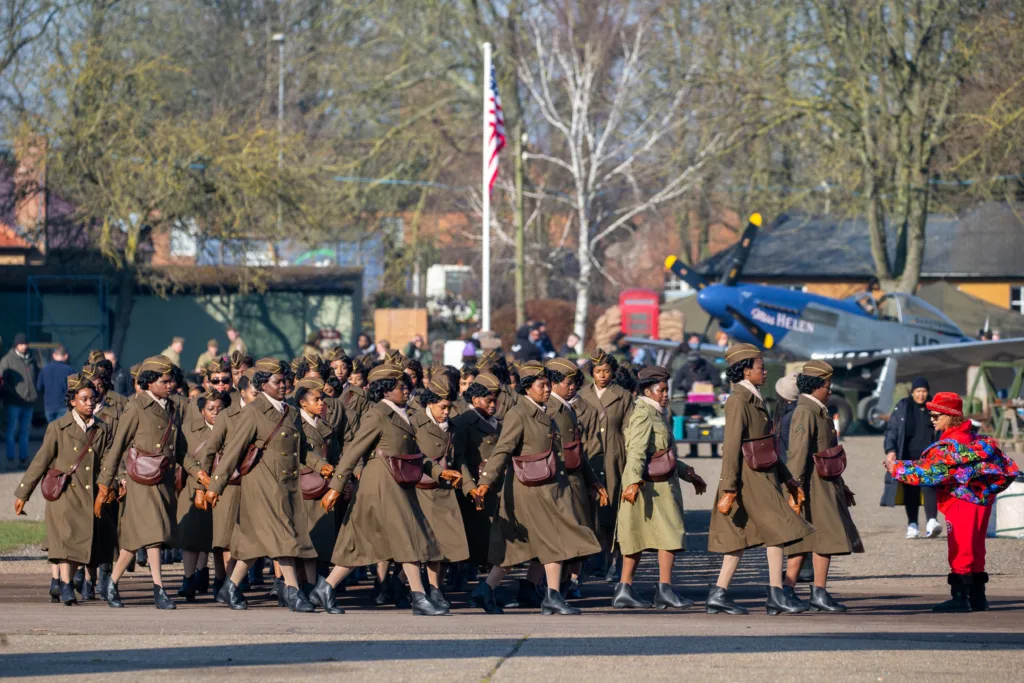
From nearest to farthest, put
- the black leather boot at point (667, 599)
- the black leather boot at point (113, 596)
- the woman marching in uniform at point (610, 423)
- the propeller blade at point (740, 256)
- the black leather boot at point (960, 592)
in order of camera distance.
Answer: the black leather boot at point (960, 592) < the black leather boot at point (667, 599) < the black leather boot at point (113, 596) < the woman marching in uniform at point (610, 423) < the propeller blade at point (740, 256)

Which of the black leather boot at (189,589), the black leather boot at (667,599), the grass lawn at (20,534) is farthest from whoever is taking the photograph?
the grass lawn at (20,534)

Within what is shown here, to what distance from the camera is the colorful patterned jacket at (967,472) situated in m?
10.5

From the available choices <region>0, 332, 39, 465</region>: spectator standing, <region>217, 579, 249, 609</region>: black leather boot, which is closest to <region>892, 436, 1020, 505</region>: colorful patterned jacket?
<region>217, 579, 249, 609</region>: black leather boot

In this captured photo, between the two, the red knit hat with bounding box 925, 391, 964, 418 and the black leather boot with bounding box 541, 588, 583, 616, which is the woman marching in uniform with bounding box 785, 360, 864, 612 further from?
the black leather boot with bounding box 541, 588, 583, 616

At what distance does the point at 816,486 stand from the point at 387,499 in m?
2.81

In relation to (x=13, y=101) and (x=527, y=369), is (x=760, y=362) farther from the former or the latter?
(x=13, y=101)

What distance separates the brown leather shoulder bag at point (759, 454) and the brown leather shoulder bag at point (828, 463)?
43cm

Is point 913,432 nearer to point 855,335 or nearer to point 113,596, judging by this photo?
point 113,596

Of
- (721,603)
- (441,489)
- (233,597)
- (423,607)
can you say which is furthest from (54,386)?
(721,603)

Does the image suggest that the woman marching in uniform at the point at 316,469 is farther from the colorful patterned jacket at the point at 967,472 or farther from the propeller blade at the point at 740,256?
the propeller blade at the point at 740,256

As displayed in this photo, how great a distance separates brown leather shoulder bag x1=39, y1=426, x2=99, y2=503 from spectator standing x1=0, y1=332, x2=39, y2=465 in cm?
1017

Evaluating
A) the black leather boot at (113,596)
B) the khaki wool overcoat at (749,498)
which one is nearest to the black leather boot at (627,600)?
the khaki wool overcoat at (749,498)

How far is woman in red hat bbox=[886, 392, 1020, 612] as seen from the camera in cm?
1046

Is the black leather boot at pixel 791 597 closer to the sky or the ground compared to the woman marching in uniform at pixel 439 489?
closer to the ground
